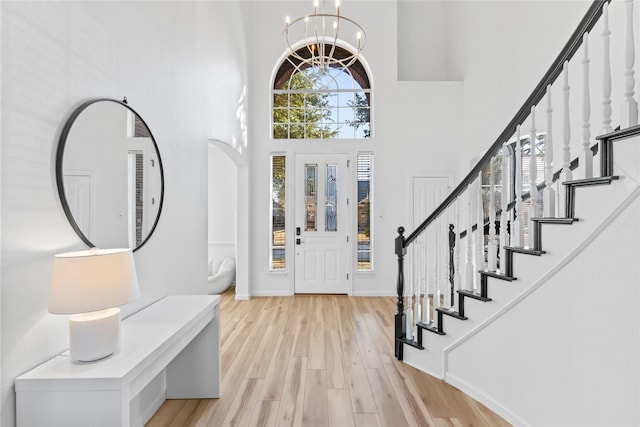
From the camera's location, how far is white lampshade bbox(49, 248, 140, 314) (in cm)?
134

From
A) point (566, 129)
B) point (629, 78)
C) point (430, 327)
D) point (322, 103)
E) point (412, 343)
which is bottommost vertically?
point (412, 343)

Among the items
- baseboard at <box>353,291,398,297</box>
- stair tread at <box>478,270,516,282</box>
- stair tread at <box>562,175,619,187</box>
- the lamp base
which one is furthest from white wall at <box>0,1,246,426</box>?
baseboard at <box>353,291,398,297</box>

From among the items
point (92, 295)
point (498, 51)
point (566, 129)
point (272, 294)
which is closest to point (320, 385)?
→ point (92, 295)

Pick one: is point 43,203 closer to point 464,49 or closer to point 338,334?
point 338,334

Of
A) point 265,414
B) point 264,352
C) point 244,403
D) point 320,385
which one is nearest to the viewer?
point 265,414

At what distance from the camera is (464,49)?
541 centimetres

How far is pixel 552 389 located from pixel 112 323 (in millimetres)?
2248

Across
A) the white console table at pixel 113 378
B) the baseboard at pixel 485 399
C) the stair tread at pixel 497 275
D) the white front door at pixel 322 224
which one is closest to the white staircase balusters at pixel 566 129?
the stair tread at pixel 497 275

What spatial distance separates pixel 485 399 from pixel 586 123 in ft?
5.96

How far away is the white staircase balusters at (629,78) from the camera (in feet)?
5.10

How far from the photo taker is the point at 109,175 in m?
1.92

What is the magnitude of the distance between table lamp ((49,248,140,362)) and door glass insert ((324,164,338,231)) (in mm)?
4143

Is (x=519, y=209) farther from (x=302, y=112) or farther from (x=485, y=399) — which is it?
(x=302, y=112)

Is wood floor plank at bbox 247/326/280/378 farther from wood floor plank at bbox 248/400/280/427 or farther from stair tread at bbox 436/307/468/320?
stair tread at bbox 436/307/468/320
